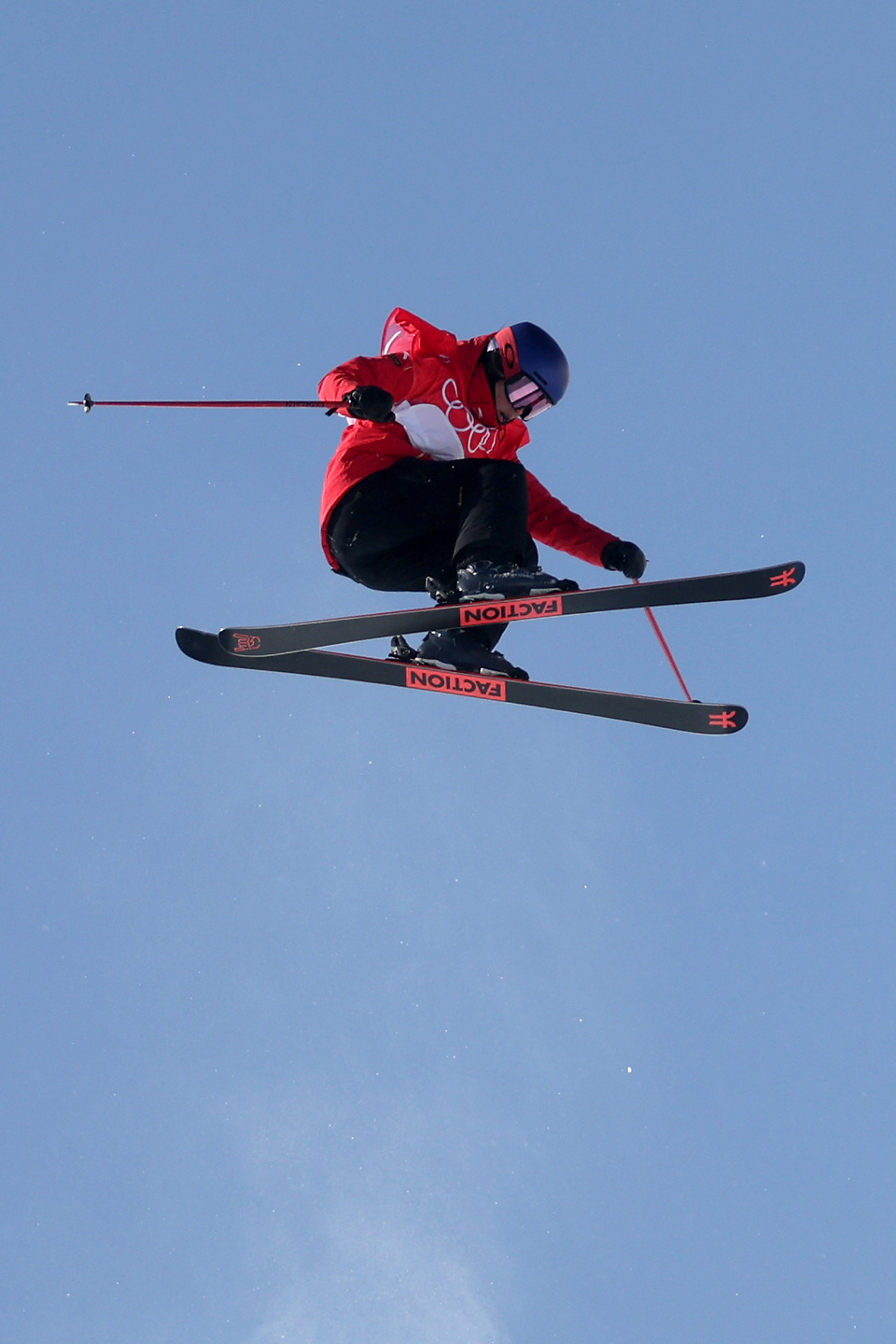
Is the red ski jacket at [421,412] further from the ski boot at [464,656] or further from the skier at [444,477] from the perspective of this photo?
the ski boot at [464,656]

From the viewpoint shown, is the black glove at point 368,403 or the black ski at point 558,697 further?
the black ski at point 558,697

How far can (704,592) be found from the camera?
717cm

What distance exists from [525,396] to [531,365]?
0.18 metres

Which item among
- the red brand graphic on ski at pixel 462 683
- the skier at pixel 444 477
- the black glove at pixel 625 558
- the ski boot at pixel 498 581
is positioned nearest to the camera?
the ski boot at pixel 498 581

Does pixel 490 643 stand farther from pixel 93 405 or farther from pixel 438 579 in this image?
pixel 93 405

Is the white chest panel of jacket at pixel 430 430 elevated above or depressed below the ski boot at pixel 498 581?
above

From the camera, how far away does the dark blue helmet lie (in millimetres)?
7035

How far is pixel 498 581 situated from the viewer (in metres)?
6.63

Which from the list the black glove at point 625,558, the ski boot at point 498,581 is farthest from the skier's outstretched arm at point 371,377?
the black glove at point 625,558

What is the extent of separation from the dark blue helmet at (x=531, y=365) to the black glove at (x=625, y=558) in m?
0.85

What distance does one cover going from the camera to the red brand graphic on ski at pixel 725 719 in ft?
22.7

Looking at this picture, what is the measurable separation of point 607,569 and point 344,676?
148 centimetres

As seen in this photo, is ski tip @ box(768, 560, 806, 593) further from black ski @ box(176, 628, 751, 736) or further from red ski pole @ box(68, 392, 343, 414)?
red ski pole @ box(68, 392, 343, 414)

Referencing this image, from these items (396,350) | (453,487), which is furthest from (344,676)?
(396,350)
